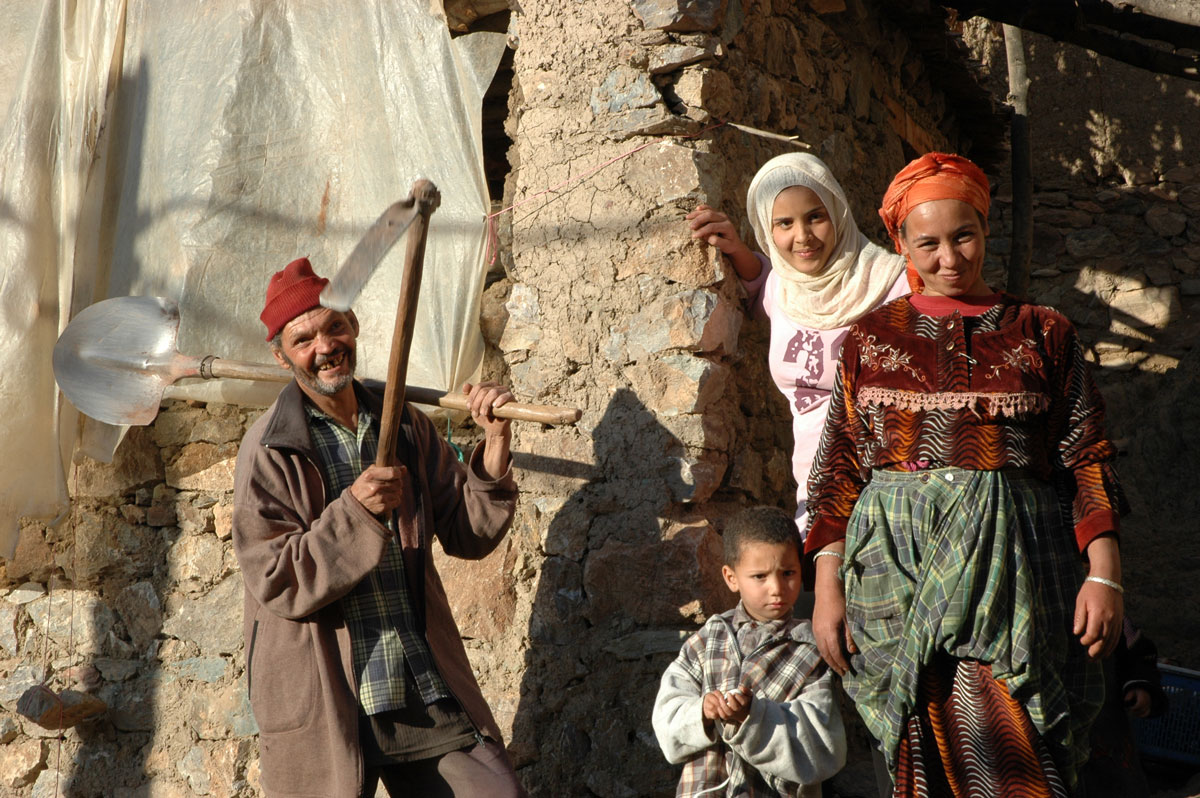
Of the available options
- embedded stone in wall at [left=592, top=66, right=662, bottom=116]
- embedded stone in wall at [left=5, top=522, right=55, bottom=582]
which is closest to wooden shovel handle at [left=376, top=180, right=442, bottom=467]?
embedded stone in wall at [left=592, top=66, right=662, bottom=116]

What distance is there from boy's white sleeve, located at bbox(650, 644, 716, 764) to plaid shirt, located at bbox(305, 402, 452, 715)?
0.44m

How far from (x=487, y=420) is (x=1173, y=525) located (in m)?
4.14

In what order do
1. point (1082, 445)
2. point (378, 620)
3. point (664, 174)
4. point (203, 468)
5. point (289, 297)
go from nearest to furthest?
1. point (1082, 445)
2. point (378, 620)
3. point (289, 297)
4. point (664, 174)
5. point (203, 468)

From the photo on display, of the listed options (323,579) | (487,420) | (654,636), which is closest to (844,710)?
(654,636)

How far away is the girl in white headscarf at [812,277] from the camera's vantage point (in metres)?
2.71

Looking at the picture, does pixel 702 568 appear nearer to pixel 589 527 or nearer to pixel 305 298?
pixel 589 527

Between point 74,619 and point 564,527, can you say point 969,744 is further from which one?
point 74,619

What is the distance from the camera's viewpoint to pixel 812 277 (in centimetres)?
275

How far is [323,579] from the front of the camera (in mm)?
2293

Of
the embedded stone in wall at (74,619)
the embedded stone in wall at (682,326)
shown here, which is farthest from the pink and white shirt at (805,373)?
the embedded stone in wall at (74,619)

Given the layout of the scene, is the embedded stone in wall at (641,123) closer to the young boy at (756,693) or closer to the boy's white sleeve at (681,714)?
the young boy at (756,693)

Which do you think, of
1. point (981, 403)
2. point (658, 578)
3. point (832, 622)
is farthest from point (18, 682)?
point (981, 403)

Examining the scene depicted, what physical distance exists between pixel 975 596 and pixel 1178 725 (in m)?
1.80

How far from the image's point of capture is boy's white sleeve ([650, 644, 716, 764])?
7.61 ft
